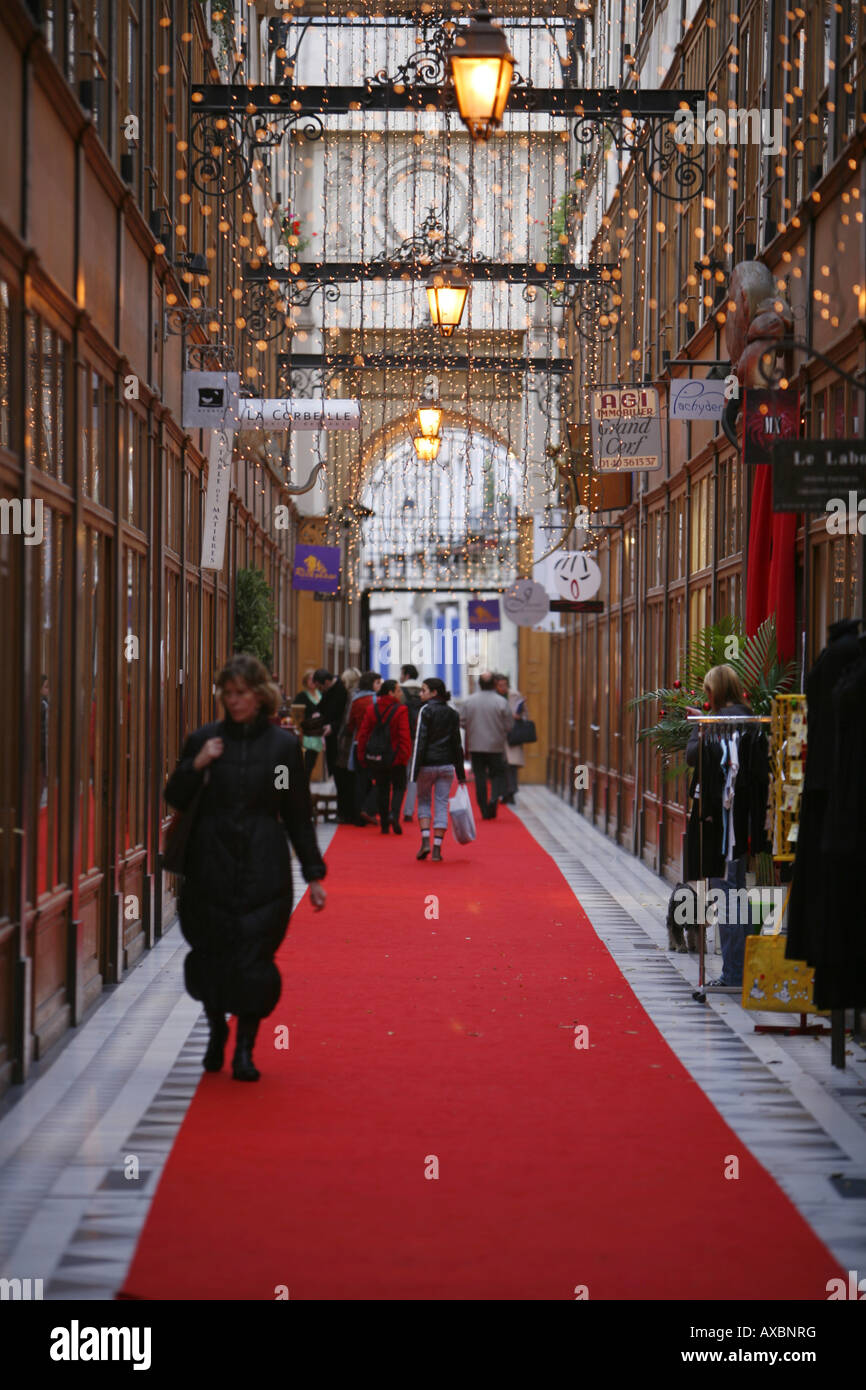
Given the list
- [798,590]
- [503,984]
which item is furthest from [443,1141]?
[798,590]

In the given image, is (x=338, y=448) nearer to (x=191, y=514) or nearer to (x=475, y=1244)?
(x=191, y=514)

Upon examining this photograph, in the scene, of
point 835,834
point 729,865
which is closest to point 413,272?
point 729,865

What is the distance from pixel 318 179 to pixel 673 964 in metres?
21.4

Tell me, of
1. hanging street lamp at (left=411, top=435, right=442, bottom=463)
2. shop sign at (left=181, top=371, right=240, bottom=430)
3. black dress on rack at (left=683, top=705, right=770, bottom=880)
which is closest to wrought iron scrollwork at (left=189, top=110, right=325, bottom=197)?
shop sign at (left=181, top=371, right=240, bottom=430)

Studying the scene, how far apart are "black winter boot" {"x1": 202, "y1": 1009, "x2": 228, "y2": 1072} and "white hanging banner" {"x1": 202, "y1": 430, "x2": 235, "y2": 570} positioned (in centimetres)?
631

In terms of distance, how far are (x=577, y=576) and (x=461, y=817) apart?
4491 mm

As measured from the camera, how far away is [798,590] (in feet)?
33.3

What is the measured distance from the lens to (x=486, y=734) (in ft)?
74.1

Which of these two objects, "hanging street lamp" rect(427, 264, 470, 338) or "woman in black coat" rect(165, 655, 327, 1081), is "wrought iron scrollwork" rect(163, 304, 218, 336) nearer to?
"hanging street lamp" rect(427, 264, 470, 338)

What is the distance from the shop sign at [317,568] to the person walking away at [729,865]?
44.1 feet

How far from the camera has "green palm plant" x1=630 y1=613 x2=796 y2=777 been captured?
9641 millimetres

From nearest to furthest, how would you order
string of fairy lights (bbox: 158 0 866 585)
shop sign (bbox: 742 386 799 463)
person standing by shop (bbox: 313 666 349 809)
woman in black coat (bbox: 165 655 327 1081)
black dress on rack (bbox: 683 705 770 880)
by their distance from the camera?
woman in black coat (bbox: 165 655 327 1081) < black dress on rack (bbox: 683 705 770 880) < shop sign (bbox: 742 386 799 463) < string of fairy lights (bbox: 158 0 866 585) < person standing by shop (bbox: 313 666 349 809)

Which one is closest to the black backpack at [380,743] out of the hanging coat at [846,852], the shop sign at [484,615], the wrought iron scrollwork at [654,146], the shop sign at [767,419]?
the wrought iron scrollwork at [654,146]

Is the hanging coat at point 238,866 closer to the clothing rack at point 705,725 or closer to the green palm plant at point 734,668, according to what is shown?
the clothing rack at point 705,725
